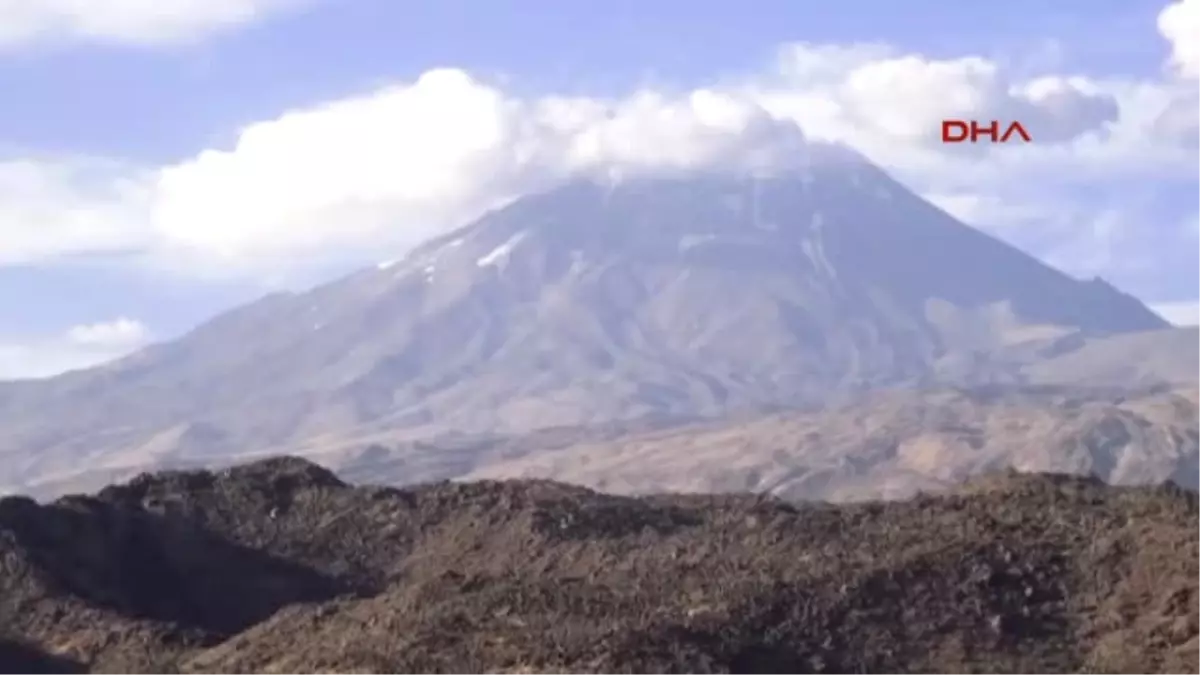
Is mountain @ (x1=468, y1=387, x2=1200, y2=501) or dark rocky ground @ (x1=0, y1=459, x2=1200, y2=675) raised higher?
dark rocky ground @ (x1=0, y1=459, x2=1200, y2=675)

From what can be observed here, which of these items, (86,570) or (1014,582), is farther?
(86,570)

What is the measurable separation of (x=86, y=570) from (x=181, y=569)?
1.90 meters

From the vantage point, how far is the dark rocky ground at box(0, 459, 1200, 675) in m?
26.6

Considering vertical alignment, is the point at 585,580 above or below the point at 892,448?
above

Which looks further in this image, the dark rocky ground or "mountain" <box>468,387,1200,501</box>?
"mountain" <box>468,387,1200,501</box>

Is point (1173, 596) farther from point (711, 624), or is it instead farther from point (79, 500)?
point (79, 500)

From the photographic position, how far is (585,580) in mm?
32344

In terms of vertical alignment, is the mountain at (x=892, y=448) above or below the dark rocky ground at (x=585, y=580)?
below

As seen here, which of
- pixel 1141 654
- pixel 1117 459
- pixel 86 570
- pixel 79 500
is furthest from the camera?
pixel 1117 459

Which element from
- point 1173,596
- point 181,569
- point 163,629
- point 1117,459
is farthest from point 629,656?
point 1117,459

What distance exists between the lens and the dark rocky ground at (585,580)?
26.6 meters

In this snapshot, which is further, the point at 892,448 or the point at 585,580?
the point at 892,448

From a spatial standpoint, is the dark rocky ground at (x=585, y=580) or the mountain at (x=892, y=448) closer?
the dark rocky ground at (x=585, y=580)

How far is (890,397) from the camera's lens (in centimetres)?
18938
